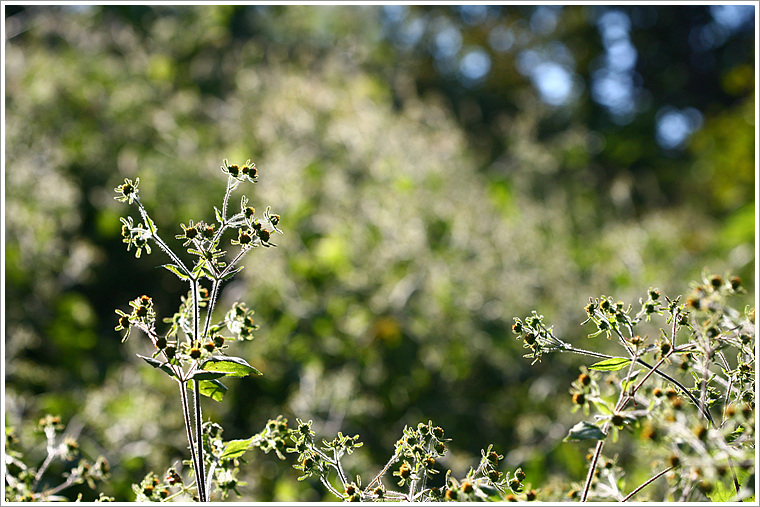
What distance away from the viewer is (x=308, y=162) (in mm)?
3336

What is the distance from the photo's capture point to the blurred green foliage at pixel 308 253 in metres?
2.04

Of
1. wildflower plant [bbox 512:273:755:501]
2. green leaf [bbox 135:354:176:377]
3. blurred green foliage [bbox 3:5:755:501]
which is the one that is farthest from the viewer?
blurred green foliage [bbox 3:5:755:501]

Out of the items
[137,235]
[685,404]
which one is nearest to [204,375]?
[137,235]

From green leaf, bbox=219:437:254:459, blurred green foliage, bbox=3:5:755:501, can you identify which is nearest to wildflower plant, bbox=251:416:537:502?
green leaf, bbox=219:437:254:459

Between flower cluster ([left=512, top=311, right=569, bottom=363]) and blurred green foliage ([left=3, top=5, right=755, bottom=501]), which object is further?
blurred green foliage ([left=3, top=5, right=755, bottom=501])

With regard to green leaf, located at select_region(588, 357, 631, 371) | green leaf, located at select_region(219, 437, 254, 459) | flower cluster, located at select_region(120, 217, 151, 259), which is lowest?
green leaf, located at select_region(219, 437, 254, 459)

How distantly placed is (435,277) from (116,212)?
1.56 meters

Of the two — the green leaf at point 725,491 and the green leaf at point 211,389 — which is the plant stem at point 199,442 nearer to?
the green leaf at point 211,389

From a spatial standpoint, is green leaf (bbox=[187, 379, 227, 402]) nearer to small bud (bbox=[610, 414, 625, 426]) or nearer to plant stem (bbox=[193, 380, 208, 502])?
plant stem (bbox=[193, 380, 208, 502])

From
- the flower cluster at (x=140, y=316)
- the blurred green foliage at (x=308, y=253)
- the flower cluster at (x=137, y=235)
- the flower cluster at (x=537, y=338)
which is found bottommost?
the flower cluster at (x=537, y=338)

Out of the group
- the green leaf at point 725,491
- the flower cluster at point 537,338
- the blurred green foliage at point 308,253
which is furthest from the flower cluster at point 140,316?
the blurred green foliage at point 308,253

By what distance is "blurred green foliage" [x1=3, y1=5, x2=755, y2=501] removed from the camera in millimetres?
2041

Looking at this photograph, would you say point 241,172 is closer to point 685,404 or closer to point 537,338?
point 537,338

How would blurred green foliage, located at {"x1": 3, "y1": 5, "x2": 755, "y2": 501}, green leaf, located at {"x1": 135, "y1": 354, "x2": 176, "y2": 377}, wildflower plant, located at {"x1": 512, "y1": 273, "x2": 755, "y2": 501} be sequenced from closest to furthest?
wildflower plant, located at {"x1": 512, "y1": 273, "x2": 755, "y2": 501} < green leaf, located at {"x1": 135, "y1": 354, "x2": 176, "y2": 377} < blurred green foliage, located at {"x1": 3, "y1": 5, "x2": 755, "y2": 501}
